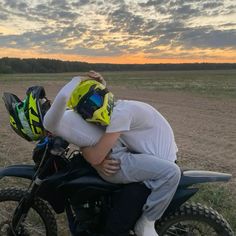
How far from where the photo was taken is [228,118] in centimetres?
1289

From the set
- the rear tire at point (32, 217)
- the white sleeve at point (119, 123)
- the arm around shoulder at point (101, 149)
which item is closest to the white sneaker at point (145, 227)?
the arm around shoulder at point (101, 149)

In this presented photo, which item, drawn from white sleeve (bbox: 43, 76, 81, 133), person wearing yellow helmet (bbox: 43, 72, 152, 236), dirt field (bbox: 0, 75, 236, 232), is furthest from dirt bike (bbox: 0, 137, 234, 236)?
dirt field (bbox: 0, 75, 236, 232)

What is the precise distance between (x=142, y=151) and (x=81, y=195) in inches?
23.6

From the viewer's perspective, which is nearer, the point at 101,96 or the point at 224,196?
the point at 101,96

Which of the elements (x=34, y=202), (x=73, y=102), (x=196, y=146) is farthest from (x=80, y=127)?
(x=196, y=146)

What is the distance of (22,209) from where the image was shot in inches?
142

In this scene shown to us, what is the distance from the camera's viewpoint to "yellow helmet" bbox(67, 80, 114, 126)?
2.95 metres

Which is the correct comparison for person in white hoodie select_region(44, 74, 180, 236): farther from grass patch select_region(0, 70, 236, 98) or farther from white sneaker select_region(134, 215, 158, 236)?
grass patch select_region(0, 70, 236, 98)

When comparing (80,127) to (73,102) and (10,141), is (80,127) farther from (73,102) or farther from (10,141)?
(10,141)

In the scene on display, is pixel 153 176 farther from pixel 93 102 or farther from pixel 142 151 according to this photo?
pixel 93 102

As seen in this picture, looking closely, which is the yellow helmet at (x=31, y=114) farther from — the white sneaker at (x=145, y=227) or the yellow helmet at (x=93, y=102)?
the white sneaker at (x=145, y=227)

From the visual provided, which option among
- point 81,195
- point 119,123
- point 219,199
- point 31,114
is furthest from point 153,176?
point 219,199

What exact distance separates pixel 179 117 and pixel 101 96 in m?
10.5

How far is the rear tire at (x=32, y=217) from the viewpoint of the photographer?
3.66 m
